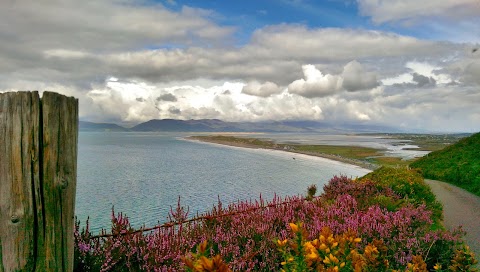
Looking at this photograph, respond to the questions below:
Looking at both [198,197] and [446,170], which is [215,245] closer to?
[446,170]

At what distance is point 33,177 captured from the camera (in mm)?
2469

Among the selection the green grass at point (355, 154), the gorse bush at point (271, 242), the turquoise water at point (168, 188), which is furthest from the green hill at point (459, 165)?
the turquoise water at point (168, 188)

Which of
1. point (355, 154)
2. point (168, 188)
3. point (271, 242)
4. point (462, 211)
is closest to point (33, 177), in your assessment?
point (271, 242)

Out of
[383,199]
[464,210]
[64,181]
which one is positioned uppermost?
[64,181]

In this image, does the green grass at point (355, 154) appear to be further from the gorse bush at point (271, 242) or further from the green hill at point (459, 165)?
the gorse bush at point (271, 242)

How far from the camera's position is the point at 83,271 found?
3.63 meters

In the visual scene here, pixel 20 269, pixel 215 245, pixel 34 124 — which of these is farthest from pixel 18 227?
pixel 215 245

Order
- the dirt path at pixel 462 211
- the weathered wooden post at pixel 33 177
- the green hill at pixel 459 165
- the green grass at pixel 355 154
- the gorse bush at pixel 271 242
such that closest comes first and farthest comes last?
the weathered wooden post at pixel 33 177 < the gorse bush at pixel 271 242 < the dirt path at pixel 462 211 < the green hill at pixel 459 165 < the green grass at pixel 355 154

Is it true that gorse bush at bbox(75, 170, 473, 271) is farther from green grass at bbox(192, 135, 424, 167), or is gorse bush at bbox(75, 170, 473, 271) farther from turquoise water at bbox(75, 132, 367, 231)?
green grass at bbox(192, 135, 424, 167)

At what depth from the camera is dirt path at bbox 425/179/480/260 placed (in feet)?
26.4

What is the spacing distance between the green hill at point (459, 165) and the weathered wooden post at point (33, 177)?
51.4 feet

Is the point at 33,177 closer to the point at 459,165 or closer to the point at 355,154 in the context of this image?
the point at 459,165

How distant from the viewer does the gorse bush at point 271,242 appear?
2.93m

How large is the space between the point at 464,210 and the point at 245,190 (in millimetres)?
26886
